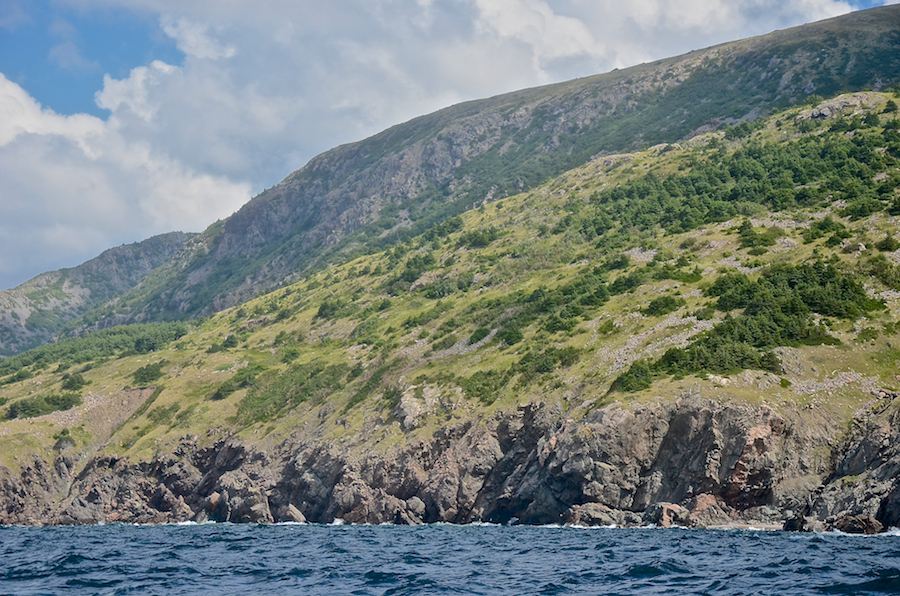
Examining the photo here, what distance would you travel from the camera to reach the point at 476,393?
307 feet

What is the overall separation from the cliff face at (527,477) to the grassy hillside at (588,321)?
340 centimetres

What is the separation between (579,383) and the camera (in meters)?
83.1

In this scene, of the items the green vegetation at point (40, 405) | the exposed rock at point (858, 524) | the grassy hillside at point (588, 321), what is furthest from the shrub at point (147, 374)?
the exposed rock at point (858, 524)

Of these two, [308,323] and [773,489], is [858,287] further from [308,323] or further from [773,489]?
[308,323]

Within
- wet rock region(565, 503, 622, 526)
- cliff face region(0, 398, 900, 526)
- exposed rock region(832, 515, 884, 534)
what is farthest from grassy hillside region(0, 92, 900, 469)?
exposed rock region(832, 515, 884, 534)

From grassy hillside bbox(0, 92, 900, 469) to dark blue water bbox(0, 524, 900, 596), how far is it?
25.3m

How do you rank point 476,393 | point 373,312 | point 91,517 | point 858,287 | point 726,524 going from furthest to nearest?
1. point 373,312
2. point 91,517
3. point 476,393
4. point 858,287
5. point 726,524

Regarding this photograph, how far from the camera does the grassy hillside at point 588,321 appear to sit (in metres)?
74.9

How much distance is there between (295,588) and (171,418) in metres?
104

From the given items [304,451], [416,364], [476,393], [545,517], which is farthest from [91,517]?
[545,517]

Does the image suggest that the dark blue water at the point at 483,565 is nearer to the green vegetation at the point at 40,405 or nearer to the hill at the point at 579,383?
the hill at the point at 579,383

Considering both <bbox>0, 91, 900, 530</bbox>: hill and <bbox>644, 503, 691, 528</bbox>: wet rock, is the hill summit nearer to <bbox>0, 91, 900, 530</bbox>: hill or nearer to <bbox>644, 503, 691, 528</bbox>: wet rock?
<bbox>644, 503, 691, 528</bbox>: wet rock

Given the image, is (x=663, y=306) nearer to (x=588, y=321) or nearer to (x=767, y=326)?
(x=588, y=321)

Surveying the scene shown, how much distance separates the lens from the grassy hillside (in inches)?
2948
